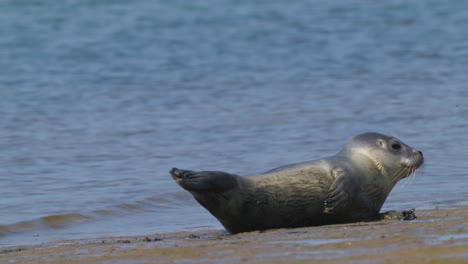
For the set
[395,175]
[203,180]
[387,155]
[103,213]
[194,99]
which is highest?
[203,180]

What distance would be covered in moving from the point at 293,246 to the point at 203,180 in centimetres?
97

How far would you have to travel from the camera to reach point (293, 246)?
5.20 meters

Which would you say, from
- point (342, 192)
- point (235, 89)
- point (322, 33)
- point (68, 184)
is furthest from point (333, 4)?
point (342, 192)

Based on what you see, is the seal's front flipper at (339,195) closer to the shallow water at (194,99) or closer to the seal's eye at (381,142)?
the seal's eye at (381,142)

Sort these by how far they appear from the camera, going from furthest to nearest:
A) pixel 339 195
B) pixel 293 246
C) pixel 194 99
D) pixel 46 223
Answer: pixel 194 99, pixel 46 223, pixel 339 195, pixel 293 246

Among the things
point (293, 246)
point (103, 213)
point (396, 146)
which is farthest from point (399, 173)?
point (103, 213)

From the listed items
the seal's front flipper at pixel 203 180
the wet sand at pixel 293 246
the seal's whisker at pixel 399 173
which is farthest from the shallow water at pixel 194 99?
the wet sand at pixel 293 246

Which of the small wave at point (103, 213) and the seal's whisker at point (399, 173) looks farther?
the small wave at point (103, 213)

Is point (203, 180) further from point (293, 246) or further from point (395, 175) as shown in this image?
point (395, 175)

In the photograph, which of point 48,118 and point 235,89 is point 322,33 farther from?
point 48,118

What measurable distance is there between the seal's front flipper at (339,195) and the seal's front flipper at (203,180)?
0.58 metres

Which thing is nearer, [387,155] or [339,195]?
[339,195]

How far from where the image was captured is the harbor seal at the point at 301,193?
245 inches

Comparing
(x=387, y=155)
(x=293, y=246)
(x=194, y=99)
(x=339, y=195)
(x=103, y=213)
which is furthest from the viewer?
(x=194, y=99)
